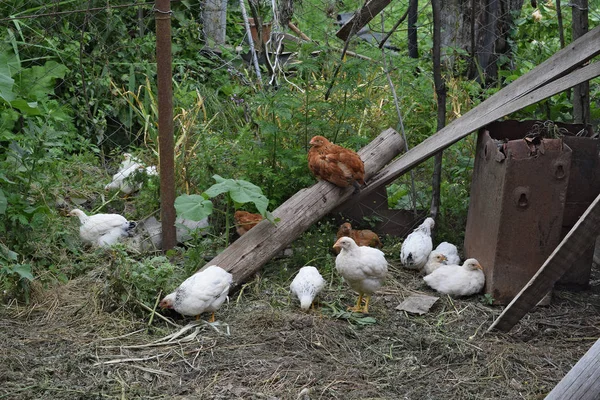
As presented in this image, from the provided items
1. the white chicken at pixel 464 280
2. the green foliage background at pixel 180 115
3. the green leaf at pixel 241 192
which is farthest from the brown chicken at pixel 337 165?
the white chicken at pixel 464 280

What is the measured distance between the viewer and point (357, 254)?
482cm

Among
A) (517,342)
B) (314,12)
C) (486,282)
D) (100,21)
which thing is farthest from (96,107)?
(517,342)

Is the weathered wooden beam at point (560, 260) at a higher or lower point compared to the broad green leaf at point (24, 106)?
lower

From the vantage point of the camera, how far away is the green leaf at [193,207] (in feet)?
16.0

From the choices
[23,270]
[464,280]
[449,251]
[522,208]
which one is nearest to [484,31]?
[449,251]

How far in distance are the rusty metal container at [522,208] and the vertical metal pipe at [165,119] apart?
2.25 m

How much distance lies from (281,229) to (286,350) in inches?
47.5

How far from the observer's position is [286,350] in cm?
424

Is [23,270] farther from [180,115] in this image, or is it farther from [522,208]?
[522,208]

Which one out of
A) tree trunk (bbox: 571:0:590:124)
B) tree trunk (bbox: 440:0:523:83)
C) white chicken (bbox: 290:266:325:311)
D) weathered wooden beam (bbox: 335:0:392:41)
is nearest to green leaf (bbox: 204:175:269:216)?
white chicken (bbox: 290:266:325:311)

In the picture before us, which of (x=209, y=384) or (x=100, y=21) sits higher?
(x=100, y=21)

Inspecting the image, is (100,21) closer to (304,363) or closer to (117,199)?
(117,199)

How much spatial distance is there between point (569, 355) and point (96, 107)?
17.1ft

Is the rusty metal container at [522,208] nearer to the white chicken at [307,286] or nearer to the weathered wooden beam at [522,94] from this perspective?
the weathered wooden beam at [522,94]
